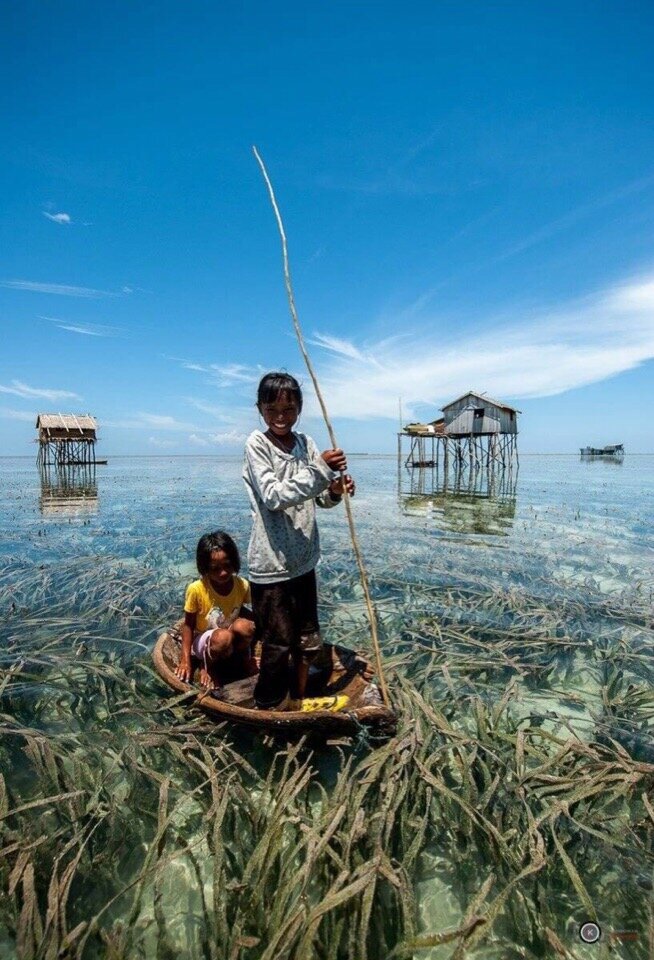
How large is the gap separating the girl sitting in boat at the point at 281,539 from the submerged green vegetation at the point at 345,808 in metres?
0.58

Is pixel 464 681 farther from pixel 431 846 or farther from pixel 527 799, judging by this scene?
pixel 431 846

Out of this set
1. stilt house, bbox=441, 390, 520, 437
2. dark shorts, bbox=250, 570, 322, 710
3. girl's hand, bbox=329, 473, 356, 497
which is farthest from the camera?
stilt house, bbox=441, 390, 520, 437

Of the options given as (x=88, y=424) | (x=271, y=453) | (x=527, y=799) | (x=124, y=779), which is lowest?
(x=124, y=779)

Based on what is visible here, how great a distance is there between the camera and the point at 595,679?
14.9 feet

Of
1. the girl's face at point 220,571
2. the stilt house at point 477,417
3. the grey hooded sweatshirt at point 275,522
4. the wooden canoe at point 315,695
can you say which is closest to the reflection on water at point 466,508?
the stilt house at point 477,417

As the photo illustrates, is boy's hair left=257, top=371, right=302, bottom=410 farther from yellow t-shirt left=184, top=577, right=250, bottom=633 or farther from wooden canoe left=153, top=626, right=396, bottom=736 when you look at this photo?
wooden canoe left=153, top=626, right=396, bottom=736

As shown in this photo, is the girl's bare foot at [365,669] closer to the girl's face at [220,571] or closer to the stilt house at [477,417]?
the girl's face at [220,571]

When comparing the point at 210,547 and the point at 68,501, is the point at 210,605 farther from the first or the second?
the point at 68,501

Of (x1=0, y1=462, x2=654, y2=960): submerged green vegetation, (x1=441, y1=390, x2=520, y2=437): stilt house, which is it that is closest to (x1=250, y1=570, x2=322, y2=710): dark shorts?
(x1=0, y1=462, x2=654, y2=960): submerged green vegetation

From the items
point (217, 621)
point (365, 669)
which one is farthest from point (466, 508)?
point (217, 621)

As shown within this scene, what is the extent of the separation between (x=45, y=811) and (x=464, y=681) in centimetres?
328

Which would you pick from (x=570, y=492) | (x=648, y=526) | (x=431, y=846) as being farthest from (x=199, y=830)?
(x=570, y=492)

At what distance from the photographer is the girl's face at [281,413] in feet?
9.71

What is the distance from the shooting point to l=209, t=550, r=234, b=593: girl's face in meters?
3.76
